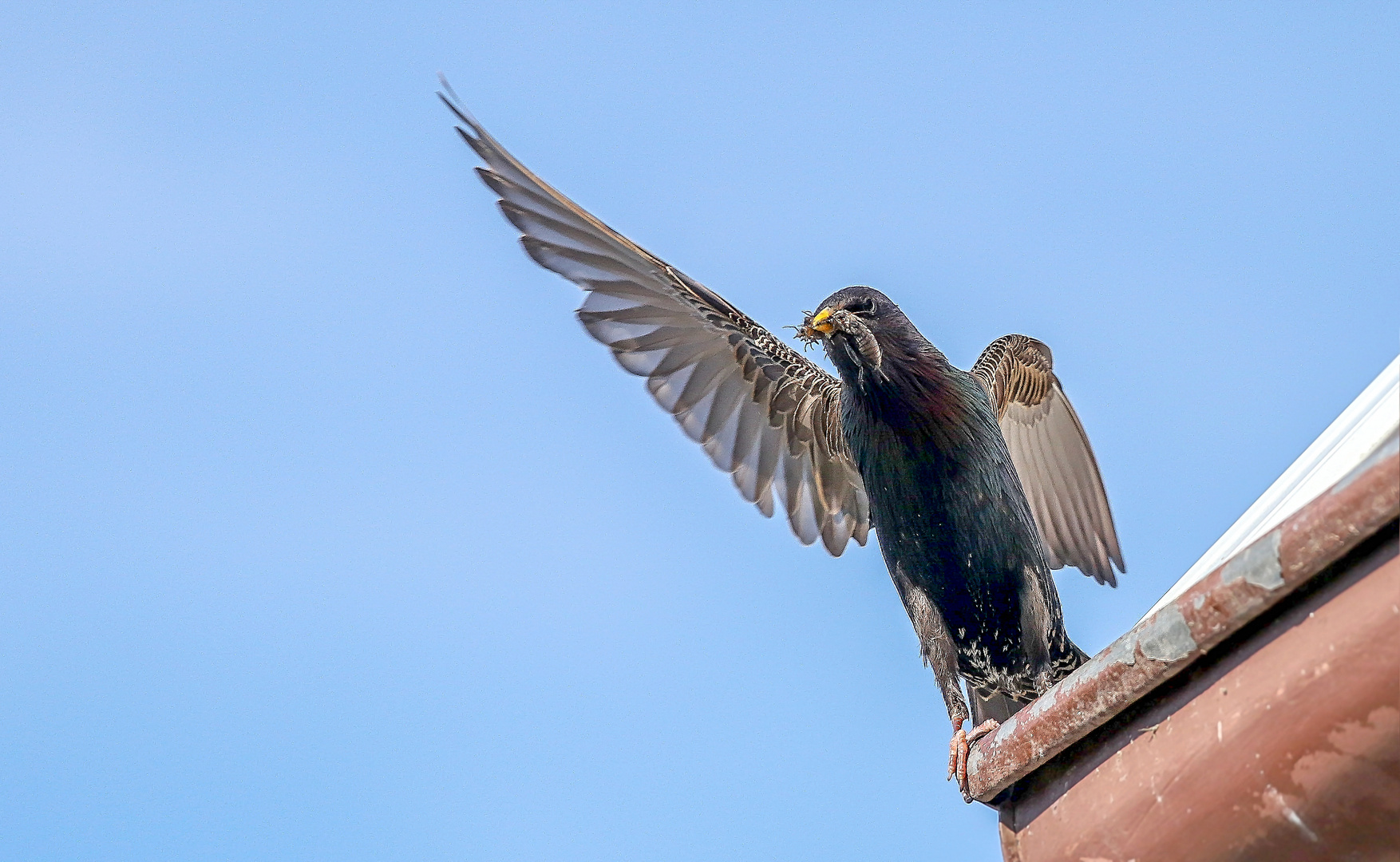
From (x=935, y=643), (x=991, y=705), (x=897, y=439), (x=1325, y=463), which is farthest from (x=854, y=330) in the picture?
(x=1325, y=463)

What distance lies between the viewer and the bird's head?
17.7ft

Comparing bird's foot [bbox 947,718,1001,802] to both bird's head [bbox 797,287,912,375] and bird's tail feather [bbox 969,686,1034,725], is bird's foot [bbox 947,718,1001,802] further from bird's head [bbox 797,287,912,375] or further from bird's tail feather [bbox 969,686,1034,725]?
bird's head [bbox 797,287,912,375]

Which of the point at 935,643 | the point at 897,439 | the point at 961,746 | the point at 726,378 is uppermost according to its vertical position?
the point at 726,378

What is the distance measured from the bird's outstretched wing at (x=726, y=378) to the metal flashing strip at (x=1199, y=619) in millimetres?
3952

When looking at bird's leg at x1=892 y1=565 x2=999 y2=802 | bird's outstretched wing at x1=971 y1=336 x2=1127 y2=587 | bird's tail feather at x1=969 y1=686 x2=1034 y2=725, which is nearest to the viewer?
bird's leg at x1=892 y1=565 x2=999 y2=802

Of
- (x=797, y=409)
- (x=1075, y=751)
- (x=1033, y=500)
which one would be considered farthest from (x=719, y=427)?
(x=1075, y=751)

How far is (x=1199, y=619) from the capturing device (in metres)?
2.32

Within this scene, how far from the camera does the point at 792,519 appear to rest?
6922 mm

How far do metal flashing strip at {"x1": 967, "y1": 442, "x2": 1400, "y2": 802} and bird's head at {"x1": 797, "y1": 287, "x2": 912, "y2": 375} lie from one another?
2.60m

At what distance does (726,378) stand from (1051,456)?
6.07ft

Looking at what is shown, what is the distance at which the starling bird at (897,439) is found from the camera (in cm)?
539

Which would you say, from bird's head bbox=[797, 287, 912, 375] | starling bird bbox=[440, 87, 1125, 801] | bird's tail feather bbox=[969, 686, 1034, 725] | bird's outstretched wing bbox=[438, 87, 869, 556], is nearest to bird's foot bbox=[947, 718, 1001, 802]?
starling bird bbox=[440, 87, 1125, 801]

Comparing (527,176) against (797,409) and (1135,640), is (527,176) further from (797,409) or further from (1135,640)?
(1135,640)

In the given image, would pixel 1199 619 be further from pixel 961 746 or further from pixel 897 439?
pixel 897 439
